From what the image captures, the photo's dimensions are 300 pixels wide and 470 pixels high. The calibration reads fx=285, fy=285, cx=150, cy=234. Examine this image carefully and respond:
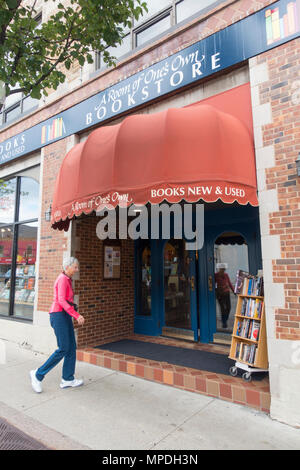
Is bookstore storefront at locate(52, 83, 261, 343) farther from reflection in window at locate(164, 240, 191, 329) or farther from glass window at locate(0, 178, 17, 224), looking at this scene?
glass window at locate(0, 178, 17, 224)

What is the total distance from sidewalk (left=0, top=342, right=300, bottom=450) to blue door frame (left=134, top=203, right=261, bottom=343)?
1.82 metres

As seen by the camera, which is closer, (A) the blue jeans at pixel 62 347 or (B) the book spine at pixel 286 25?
(B) the book spine at pixel 286 25

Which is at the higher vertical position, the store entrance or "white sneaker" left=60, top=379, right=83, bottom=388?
the store entrance

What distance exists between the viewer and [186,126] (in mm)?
3555

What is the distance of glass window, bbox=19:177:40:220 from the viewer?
7321 mm

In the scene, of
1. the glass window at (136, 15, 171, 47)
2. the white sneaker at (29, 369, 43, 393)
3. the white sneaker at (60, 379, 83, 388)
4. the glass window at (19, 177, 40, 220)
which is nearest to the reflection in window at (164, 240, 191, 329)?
the white sneaker at (60, 379, 83, 388)

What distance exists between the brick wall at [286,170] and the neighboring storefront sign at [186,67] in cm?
31

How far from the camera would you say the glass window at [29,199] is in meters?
7.32

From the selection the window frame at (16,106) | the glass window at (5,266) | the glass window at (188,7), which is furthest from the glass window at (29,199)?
the glass window at (188,7)

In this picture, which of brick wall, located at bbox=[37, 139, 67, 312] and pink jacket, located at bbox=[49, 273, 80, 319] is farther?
brick wall, located at bbox=[37, 139, 67, 312]

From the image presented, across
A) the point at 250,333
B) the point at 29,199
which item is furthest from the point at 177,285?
the point at 29,199

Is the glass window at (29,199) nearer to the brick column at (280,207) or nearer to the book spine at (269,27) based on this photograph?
the brick column at (280,207)

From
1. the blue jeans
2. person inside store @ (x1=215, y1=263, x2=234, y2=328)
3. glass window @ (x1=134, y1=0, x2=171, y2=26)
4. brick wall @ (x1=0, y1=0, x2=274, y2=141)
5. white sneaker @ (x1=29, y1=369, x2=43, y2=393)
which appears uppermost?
glass window @ (x1=134, y1=0, x2=171, y2=26)
